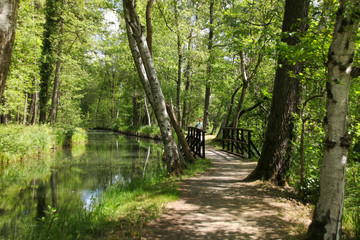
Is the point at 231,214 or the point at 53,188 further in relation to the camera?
the point at 53,188

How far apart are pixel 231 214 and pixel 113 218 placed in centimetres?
214

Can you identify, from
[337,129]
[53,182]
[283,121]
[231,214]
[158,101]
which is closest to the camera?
[337,129]

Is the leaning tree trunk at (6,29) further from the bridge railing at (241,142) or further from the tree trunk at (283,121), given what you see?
the bridge railing at (241,142)

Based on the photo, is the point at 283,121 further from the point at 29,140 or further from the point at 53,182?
the point at 29,140

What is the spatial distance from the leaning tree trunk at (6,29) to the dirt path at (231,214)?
9.47 ft

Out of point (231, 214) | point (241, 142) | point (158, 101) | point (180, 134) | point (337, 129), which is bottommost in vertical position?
point (231, 214)

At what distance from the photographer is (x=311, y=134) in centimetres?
622

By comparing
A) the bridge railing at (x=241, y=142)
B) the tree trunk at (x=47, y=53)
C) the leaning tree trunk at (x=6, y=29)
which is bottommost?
the bridge railing at (x=241, y=142)

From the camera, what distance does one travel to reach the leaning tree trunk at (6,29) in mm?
2502

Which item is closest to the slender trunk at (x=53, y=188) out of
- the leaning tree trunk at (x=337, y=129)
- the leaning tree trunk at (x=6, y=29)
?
the leaning tree trunk at (x=6, y=29)

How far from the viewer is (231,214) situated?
4.64m

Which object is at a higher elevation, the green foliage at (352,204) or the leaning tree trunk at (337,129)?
Result: the leaning tree trunk at (337,129)

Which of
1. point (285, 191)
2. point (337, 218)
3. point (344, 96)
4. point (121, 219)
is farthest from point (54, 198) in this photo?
point (344, 96)

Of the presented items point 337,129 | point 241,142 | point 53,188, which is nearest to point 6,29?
point 337,129
